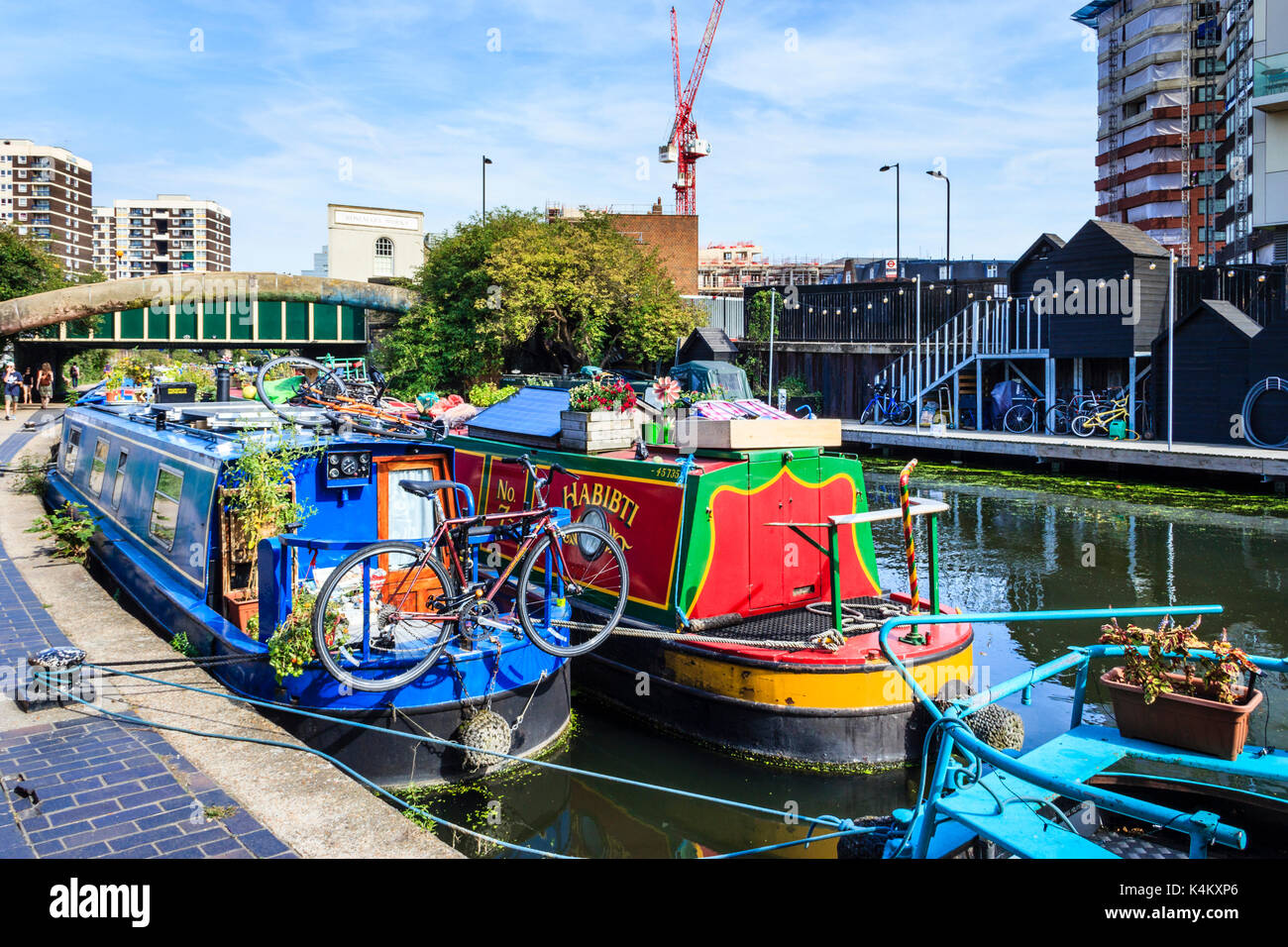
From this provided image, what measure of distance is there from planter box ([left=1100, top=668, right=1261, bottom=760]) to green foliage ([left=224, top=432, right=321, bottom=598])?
638 centimetres

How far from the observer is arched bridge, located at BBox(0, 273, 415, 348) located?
37219 millimetres

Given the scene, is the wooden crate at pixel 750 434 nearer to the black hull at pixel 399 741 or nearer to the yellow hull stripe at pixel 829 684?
the yellow hull stripe at pixel 829 684

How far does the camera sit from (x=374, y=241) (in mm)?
65062

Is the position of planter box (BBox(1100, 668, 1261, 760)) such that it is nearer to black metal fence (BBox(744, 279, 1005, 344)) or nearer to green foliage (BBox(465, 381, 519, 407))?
green foliage (BBox(465, 381, 519, 407))

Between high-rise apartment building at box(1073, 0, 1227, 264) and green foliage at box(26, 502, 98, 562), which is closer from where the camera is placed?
green foliage at box(26, 502, 98, 562)

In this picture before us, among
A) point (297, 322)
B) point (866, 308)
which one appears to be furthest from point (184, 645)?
point (297, 322)

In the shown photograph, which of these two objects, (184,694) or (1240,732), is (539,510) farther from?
Answer: (1240,732)

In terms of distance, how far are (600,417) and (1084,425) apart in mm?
21420

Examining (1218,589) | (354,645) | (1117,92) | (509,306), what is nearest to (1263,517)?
(1218,589)

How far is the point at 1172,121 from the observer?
2778 inches

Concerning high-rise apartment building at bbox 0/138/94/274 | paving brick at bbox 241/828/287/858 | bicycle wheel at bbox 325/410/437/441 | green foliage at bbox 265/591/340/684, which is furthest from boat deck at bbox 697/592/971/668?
high-rise apartment building at bbox 0/138/94/274

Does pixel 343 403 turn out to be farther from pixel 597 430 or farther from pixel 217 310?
pixel 217 310

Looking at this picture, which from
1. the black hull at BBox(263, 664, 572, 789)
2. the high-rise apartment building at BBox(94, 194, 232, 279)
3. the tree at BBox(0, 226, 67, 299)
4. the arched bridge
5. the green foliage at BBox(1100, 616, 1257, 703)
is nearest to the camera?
the green foliage at BBox(1100, 616, 1257, 703)
